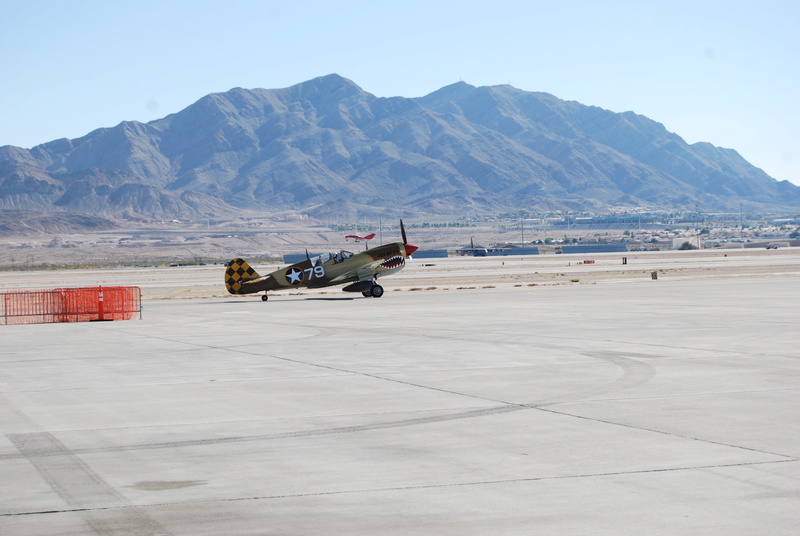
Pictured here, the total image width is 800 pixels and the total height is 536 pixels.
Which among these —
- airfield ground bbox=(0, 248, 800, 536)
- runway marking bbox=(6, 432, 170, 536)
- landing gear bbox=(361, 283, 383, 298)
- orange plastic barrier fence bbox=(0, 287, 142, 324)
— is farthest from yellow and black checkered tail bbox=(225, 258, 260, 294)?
runway marking bbox=(6, 432, 170, 536)

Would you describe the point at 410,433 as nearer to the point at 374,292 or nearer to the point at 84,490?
the point at 84,490

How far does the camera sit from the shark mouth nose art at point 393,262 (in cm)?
4459

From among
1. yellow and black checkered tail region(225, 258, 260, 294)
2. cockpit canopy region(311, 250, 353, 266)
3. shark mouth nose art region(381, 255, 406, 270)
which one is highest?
cockpit canopy region(311, 250, 353, 266)

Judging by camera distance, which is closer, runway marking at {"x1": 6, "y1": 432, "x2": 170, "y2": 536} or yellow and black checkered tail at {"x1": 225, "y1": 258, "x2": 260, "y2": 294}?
runway marking at {"x1": 6, "y1": 432, "x2": 170, "y2": 536}

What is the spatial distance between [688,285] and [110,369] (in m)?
36.2

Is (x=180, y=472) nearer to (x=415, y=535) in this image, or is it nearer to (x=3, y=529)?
(x=3, y=529)

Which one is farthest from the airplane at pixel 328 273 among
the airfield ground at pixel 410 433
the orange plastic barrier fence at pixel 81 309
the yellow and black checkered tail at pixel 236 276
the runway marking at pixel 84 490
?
the runway marking at pixel 84 490

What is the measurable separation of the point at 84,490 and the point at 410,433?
418 cm

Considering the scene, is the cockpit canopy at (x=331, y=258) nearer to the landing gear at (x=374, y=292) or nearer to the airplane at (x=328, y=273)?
the airplane at (x=328, y=273)

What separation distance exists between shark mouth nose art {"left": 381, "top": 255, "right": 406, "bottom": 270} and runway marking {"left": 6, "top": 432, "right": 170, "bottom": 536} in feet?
108

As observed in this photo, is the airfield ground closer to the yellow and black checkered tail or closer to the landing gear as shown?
the yellow and black checkered tail

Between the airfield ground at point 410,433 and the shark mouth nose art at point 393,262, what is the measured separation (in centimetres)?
1946

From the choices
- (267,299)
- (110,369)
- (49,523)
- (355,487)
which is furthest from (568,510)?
(267,299)

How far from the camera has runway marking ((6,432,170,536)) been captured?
800 centimetres
